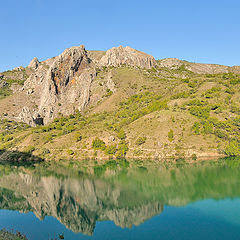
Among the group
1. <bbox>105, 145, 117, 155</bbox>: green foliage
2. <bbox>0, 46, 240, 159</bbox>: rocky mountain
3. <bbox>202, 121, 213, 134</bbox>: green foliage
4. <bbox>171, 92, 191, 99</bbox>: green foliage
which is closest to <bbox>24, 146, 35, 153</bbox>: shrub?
<bbox>0, 46, 240, 159</bbox>: rocky mountain

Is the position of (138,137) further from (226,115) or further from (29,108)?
(29,108)

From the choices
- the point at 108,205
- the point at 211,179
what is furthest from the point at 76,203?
the point at 211,179

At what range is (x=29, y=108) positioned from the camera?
154 metres

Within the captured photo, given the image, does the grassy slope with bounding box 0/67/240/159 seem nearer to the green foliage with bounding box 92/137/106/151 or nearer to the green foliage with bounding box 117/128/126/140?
the green foliage with bounding box 117/128/126/140

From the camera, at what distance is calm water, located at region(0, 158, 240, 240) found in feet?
93.1

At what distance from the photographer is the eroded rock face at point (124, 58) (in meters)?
167

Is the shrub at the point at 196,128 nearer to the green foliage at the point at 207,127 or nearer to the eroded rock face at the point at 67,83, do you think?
the green foliage at the point at 207,127

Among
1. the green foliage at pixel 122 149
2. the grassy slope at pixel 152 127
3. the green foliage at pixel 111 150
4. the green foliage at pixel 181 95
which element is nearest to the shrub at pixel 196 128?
the grassy slope at pixel 152 127

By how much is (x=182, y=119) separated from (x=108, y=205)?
5919cm

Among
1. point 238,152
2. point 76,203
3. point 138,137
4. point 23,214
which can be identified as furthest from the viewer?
point 138,137

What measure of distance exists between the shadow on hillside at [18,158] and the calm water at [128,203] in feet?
77.2

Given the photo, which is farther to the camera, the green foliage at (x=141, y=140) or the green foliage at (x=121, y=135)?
the green foliage at (x=121, y=135)

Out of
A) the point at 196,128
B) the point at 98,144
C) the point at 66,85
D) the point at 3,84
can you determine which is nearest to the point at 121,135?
the point at 98,144

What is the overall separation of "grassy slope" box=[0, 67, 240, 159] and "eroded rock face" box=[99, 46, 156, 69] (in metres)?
41.0
